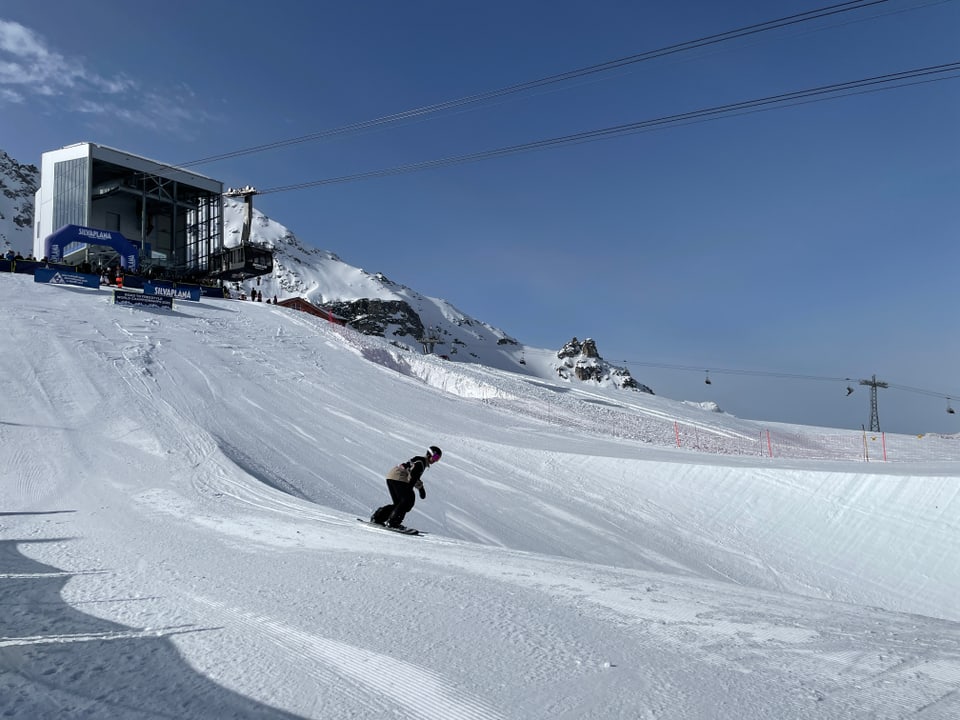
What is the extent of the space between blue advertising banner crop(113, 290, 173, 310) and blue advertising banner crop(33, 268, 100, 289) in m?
3.54

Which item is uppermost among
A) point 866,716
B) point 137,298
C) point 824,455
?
point 137,298

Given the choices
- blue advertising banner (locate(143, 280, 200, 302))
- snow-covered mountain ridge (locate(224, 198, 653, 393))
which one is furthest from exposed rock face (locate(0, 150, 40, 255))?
blue advertising banner (locate(143, 280, 200, 302))

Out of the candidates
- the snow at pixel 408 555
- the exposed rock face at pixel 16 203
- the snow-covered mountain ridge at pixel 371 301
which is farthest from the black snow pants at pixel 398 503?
the exposed rock face at pixel 16 203

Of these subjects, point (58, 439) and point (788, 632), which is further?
point (58, 439)

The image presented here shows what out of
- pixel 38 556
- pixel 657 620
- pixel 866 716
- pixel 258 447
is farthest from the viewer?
pixel 258 447

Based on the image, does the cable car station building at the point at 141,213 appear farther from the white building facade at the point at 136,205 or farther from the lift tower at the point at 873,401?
the lift tower at the point at 873,401

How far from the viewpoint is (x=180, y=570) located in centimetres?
603

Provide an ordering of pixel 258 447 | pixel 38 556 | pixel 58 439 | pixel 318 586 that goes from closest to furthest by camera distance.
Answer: pixel 318 586 < pixel 38 556 < pixel 58 439 < pixel 258 447

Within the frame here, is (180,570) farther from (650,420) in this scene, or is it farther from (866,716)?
Answer: (650,420)

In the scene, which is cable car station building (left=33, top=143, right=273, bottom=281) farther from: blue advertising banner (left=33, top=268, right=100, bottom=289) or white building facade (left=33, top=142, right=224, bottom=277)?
blue advertising banner (left=33, top=268, right=100, bottom=289)

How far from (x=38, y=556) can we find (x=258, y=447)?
29.7ft

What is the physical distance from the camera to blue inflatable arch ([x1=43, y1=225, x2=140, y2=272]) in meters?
44.7

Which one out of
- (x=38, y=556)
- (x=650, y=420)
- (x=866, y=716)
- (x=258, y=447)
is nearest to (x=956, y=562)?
(x=866, y=716)

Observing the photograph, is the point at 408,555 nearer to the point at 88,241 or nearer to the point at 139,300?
the point at 139,300
